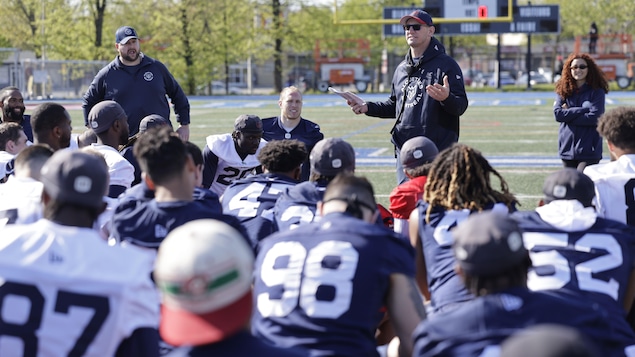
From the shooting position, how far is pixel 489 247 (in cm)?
237

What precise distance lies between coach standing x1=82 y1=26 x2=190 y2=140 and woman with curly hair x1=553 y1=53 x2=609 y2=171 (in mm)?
3327

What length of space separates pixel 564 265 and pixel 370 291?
86cm

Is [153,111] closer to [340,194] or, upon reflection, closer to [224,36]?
[340,194]

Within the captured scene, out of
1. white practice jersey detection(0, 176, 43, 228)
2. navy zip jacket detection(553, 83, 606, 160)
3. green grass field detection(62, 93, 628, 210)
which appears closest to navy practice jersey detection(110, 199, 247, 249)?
white practice jersey detection(0, 176, 43, 228)

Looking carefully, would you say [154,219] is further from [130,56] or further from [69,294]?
[130,56]

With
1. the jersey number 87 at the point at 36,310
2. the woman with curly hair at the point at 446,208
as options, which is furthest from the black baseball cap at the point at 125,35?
the jersey number 87 at the point at 36,310

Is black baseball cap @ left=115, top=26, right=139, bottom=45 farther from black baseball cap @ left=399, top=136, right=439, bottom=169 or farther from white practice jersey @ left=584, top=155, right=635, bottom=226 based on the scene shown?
white practice jersey @ left=584, top=155, right=635, bottom=226

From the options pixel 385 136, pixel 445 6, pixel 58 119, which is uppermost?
pixel 445 6

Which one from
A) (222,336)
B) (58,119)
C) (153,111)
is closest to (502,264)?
(222,336)

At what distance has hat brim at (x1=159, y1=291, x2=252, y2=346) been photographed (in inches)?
76.5

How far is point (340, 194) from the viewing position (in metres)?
3.25

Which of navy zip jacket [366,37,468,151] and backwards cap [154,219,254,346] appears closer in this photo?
backwards cap [154,219,254,346]

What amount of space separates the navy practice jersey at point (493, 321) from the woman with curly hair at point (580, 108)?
5037mm

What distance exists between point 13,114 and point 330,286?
4838 mm
